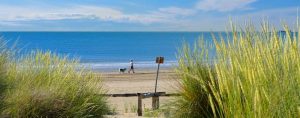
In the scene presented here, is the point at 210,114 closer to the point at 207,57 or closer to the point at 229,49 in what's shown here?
the point at 207,57

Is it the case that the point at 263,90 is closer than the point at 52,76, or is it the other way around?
the point at 263,90

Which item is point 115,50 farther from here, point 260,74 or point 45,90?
point 260,74

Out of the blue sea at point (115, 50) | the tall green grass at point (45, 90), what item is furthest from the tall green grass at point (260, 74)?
the tall green grass at point (45, 90)

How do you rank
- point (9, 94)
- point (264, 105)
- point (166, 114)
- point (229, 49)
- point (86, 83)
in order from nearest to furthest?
1. point (264, 105)
2. point (229, 49)
3. point (9, 94)
4. point (166, 114)
5. point (86, 83)

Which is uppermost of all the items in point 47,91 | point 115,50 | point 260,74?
point 260,74

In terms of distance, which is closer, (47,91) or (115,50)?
(47,91)

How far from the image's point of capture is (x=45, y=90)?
527 centimetres

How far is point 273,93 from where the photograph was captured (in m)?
2.63

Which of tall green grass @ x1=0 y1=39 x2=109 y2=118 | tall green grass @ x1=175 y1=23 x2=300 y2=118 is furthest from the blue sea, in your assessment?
tall green grass @ x1=175 y1=23 x2=300 y2=118

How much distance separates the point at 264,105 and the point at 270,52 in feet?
1.23

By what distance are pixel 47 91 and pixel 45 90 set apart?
4 centimetres

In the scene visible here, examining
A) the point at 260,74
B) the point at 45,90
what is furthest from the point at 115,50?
the point at 260,74

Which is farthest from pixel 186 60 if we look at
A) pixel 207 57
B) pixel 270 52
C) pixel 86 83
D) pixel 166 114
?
pixel 270 52

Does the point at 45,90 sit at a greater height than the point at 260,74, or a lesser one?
lesser
